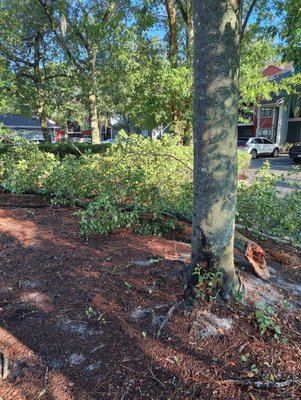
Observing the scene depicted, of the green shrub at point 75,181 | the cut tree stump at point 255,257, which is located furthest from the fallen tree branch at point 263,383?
the green shrub at point 75,181

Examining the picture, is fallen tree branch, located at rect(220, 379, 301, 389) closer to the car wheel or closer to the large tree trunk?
the large tree trunk

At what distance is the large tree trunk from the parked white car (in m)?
19.5

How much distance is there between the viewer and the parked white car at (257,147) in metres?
20.8

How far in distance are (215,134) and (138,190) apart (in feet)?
7.36

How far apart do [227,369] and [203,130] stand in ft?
5.04

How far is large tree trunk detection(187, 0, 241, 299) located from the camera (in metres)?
1.91

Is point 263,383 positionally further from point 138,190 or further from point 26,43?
point 26,43

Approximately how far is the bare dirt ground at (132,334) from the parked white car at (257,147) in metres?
18.9

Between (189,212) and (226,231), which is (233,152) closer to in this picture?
(226,231)

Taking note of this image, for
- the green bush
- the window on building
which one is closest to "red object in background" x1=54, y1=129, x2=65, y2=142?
the window on building

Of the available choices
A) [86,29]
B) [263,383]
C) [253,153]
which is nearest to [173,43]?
[86,29]

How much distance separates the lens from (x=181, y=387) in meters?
1.64

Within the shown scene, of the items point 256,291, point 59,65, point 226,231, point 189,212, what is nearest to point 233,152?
point 226,231

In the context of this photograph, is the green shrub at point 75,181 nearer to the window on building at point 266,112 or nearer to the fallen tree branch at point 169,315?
the fallen tree branch at point 169,315
